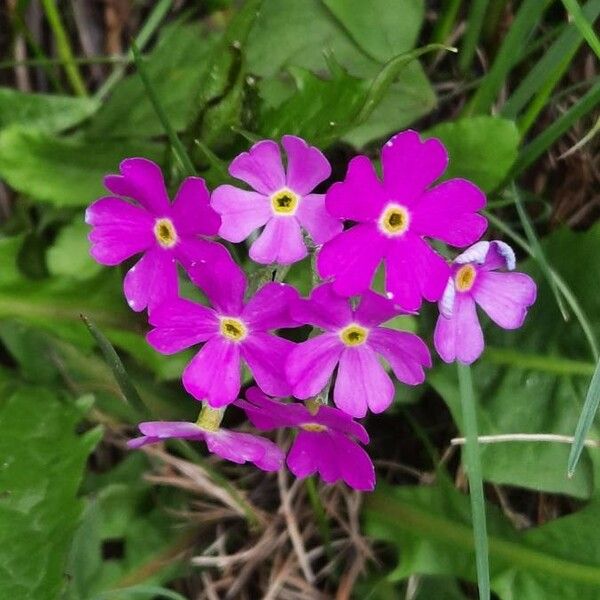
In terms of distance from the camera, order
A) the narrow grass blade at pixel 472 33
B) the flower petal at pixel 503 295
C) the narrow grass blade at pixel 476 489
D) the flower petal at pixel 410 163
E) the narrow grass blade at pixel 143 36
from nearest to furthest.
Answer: the flower petal at pixel 410 163 < the flower petal at pixel 503 295 < the narrow grass blade at pixel 476 489 < the narrow grass blade at pixel 472 33 < the narrow grass blade at pixel 143 36

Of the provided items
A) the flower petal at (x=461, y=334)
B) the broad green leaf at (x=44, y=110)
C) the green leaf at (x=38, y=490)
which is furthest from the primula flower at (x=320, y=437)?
the broad green leaf at (x=44, y=110)

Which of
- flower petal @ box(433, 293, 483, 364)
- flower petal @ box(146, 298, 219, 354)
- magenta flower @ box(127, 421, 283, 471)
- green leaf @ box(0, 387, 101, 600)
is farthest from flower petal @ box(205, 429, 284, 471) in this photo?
green leaf @ box(0, 387, 101, 600)

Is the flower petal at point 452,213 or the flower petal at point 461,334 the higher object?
the flower petal at point 452,213

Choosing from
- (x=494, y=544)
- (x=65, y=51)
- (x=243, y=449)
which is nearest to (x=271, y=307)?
(x=243, y=449)

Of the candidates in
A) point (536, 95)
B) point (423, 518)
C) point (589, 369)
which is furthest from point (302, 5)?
point (423, 518)

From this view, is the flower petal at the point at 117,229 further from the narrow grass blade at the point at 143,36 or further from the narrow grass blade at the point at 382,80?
the narrow grass blade at the point at 143,36

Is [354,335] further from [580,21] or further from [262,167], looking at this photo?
[580,21]

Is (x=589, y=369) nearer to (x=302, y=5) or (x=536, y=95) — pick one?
→ (x=536, y=95)
